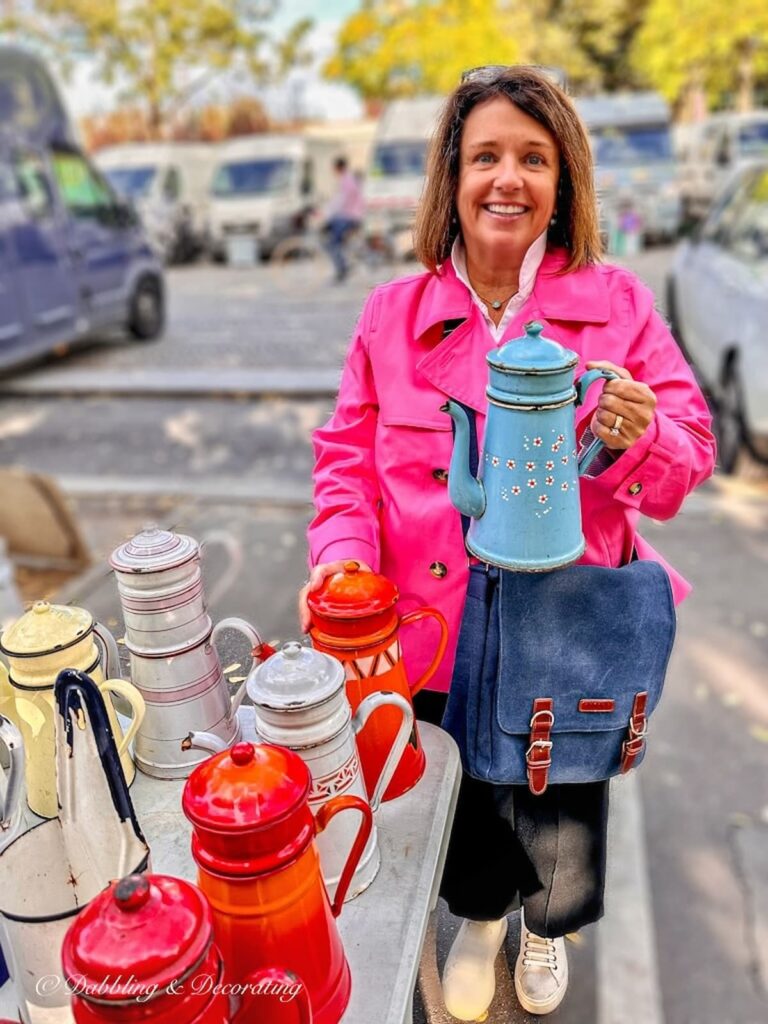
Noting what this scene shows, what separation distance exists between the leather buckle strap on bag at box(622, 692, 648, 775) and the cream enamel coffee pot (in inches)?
30.5

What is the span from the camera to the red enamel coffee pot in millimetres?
827

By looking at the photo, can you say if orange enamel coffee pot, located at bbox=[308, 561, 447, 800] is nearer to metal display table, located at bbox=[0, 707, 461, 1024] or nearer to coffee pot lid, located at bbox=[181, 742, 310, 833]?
→ metal display table, located at bbox=[0, 707, 461, 1024]

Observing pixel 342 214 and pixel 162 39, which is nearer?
pixel 342 214

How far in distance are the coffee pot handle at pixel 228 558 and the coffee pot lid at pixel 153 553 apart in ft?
10.3

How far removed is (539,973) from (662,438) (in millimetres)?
1027

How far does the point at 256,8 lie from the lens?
2683 centimetres

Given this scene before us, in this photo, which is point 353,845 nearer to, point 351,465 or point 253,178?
point 351,465

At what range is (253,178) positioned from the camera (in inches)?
715

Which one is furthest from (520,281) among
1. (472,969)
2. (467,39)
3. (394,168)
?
(467,39)

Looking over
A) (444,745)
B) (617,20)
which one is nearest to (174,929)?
(444,745)

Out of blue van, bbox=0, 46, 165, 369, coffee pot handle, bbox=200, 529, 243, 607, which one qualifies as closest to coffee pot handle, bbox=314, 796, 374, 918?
coffee pot handle, bbox=200, 529, 243, 607

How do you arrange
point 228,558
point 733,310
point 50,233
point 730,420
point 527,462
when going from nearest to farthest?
point 527,462
point 228,558
point 733,310
point 730,420
point 50,233

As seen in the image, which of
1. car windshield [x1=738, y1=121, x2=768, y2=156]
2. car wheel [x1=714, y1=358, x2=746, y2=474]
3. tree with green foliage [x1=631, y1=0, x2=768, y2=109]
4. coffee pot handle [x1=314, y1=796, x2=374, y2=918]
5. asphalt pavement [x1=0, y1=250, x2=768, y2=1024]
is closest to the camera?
coffee pot handle [x1=314, y1=796, x2=374, y2=918]

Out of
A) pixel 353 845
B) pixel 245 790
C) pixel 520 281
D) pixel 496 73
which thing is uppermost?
pixel 496 73
